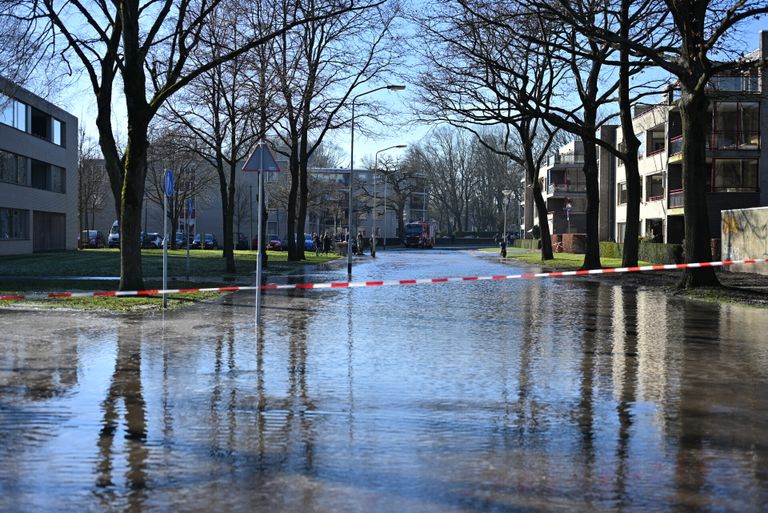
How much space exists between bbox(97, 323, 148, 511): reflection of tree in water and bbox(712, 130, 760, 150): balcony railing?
42.6 m

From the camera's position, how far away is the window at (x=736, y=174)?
154 feet

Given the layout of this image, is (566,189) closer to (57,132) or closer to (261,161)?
(57,132)

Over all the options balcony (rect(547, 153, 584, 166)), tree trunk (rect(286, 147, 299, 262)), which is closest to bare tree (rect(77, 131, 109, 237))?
tree trunk (rect(286, 147, 299, 262))

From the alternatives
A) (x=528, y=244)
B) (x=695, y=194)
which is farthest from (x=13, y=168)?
(x=528, y=244)

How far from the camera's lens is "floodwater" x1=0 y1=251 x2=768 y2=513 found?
16.9 feet

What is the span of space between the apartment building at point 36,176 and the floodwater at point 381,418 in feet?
123

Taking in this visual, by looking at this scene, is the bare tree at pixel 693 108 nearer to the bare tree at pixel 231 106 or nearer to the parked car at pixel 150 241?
the bare tree at pixel 231 106

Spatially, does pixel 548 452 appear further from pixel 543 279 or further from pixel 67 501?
pixel 543 279

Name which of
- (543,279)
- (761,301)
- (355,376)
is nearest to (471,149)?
(543,279)

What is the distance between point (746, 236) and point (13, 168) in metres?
39.5

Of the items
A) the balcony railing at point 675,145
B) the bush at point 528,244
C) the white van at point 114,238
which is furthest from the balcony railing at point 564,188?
the white van at point 114,238

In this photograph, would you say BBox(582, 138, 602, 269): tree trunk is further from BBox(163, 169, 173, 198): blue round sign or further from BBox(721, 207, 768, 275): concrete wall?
BBox(163, 169, 173, 198): blue round sign

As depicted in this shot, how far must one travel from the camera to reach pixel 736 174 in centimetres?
4709

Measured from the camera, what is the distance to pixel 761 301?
19.1m
